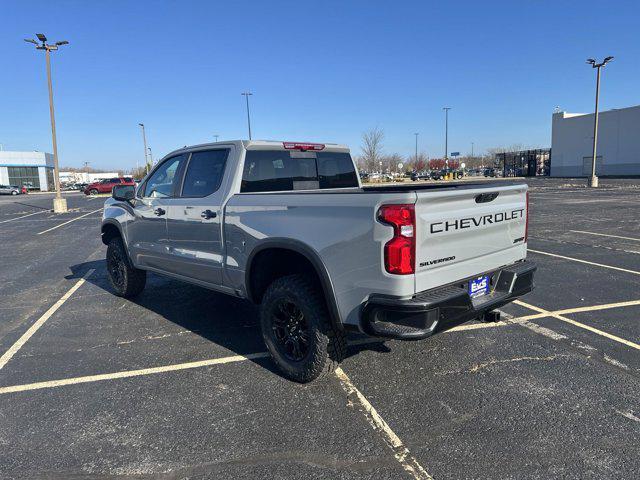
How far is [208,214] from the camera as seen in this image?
441 cm

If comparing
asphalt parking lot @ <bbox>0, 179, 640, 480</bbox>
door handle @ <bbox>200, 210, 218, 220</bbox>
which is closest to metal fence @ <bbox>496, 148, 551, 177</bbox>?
asphalt parking lot @ <bbox>0, 179, 640, 480</bbox>

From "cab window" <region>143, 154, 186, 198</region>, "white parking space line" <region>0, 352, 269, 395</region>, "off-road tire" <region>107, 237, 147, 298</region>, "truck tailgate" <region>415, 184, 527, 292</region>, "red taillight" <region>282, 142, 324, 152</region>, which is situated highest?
"red taillight" <region>282, 142, 324, 152</region>

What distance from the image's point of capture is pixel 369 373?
153 inches

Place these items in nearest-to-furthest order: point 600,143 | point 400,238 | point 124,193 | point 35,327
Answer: point 400,238
point 35,327
point 124,193
point 600,143

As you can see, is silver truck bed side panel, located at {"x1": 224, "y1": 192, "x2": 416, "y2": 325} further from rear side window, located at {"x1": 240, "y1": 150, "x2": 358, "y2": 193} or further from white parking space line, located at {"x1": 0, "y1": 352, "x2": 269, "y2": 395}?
white parking space line, located at {"x1": 0, "y1": 352, "x2": 269, "y2": 395}

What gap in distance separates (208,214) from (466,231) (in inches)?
93.5

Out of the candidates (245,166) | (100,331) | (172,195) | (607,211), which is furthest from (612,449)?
(607,211)

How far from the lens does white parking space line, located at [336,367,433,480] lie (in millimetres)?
2631

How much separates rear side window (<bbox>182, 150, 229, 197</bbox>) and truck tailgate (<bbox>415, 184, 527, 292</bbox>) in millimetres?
2208

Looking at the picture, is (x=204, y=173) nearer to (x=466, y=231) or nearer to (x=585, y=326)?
(x=466, y=231)

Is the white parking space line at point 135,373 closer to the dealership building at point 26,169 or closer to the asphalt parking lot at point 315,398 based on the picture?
the asphalt parking lot at point 315,398

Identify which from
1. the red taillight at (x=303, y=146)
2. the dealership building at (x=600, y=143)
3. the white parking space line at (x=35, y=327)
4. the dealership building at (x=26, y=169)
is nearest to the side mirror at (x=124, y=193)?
the white parking space line at (x=35, y=327)

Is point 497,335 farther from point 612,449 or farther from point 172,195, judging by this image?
point 172,195

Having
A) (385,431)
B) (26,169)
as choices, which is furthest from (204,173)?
(26,169)
